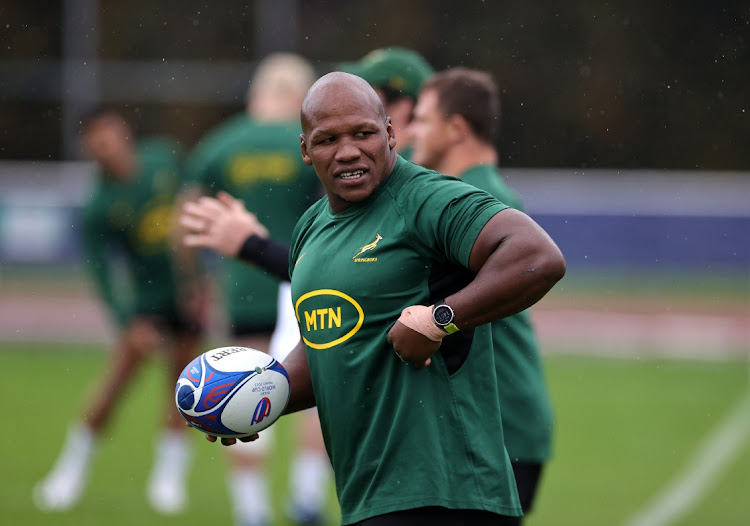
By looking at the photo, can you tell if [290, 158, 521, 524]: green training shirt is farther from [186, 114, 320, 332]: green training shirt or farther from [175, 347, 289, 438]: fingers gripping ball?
[186, 114, 320, 332]: green training shirt

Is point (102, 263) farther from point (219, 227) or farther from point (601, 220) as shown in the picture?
point (601, 220)

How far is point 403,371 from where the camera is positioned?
355 centimetres

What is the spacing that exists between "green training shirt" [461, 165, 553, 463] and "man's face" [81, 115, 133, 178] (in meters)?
5.05

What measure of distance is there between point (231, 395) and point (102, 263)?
5517 mm

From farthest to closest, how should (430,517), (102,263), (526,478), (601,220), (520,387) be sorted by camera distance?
(601,220)
(102,263)
(526,478)
(520,387)
(430,517)

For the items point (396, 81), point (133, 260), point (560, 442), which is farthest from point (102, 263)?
point (560, 442)

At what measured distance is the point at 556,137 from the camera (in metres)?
25.2

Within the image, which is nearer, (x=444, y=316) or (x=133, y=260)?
(x=444, y=316)

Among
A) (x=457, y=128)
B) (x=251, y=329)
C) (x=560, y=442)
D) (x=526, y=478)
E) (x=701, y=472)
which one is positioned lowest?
(x=560, y=442)

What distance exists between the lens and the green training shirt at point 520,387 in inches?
177

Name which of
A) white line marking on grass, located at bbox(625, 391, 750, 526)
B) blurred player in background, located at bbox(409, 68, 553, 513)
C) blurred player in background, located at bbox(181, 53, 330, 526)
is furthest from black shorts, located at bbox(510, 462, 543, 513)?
white line marking on grass, located at bbox(625, 391, 750, 526)

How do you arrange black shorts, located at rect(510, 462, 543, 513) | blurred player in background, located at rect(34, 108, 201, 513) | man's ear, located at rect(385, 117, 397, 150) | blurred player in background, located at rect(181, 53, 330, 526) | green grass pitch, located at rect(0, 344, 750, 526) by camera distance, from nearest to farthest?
man's ear, located at rect(385, 117, 397, 150) < black shorts, located at rect(510, 462, 543, 513) < blurred player in background, located at rect(181, 53, 330, 526) < green grass pitch, located at rect(0, 344, 750, 526) < blurred player in background, located at rect(34, 108, 201, 513)

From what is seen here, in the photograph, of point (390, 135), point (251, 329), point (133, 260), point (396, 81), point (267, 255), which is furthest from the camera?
point (133, 260)

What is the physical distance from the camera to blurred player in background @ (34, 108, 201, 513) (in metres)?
8.83
